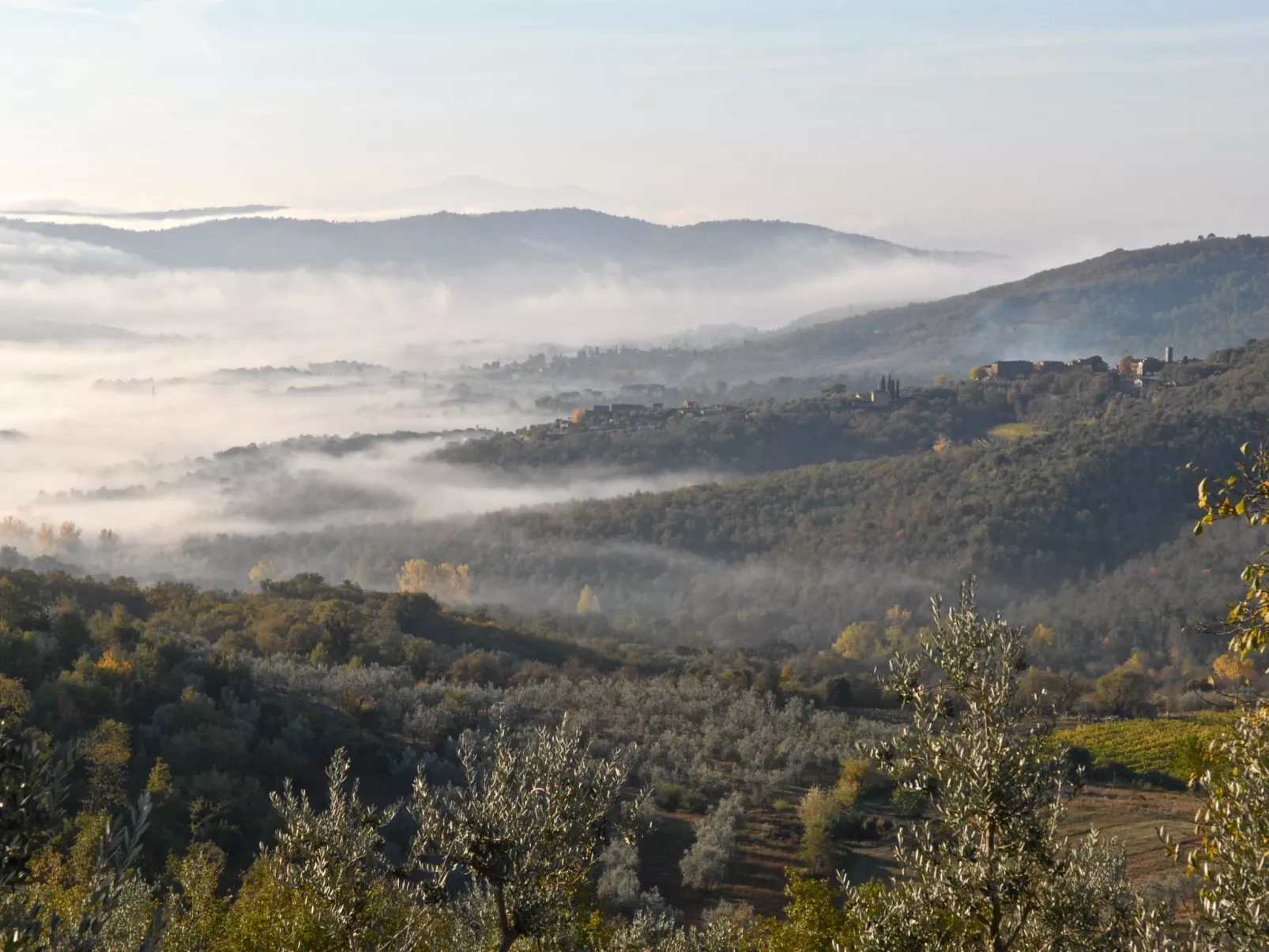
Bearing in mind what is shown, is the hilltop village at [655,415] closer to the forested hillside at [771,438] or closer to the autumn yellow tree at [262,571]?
the forested hillside at [771,438]

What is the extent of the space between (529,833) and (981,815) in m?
4.08

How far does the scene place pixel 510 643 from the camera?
59.9 metres

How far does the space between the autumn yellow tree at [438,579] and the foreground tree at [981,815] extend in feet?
323

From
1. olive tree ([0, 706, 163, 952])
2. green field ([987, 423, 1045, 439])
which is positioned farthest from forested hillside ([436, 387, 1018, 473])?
olive tree ([0, 706, 163, 952])

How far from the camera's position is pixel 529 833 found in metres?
11.5

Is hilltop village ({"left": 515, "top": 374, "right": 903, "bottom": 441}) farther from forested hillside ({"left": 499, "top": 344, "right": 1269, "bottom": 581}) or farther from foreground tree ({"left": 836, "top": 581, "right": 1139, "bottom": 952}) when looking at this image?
foreground tree ({"left": 836, "top": 581, "right": 1139, "bottom": 952})

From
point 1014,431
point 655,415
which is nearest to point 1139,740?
point 1014,431

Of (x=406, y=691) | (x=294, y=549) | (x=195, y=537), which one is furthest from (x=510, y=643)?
(x=195, y=537)

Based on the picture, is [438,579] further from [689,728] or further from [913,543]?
[689,728]

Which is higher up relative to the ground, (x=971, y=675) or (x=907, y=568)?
(x=971, y=675)

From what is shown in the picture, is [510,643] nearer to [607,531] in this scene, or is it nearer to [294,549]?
[607,531]

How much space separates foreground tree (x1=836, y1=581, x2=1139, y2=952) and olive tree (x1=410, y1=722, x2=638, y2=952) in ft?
8.78

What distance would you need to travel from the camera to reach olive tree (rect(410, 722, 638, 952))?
37.0ft

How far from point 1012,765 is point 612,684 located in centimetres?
3978
